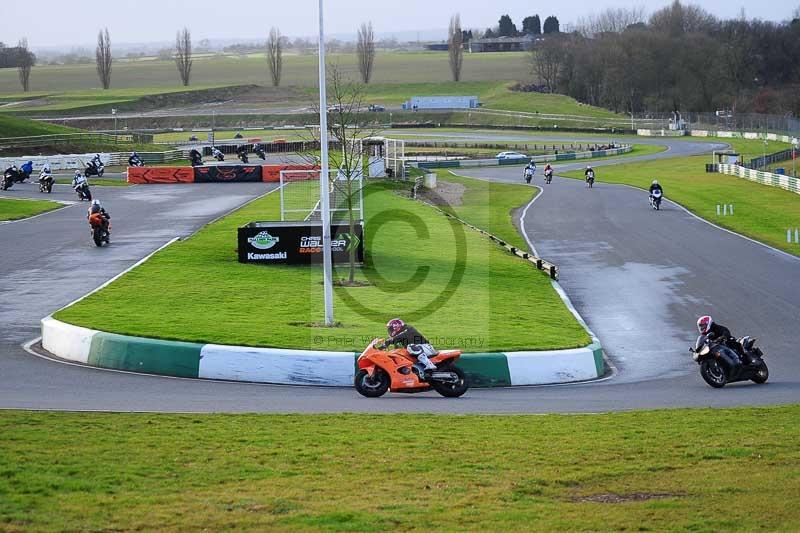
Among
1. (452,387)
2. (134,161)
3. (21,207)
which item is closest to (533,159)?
(134,161)

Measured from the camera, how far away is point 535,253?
39.9 meters

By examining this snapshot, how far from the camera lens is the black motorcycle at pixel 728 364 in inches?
709

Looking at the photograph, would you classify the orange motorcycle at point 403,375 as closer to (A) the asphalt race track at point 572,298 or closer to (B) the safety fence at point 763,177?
(A) the asphalt race track at point 572,298

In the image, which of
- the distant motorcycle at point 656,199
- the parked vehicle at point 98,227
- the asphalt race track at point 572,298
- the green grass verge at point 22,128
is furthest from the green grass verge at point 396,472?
the green grass verge at point 22,128

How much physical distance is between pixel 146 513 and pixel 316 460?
2488mm

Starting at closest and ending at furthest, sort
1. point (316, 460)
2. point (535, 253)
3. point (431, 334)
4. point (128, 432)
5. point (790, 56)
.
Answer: point (316, 460)
point (128, 432)
point (431, 334)
point (535, 253)
point (790, 56)

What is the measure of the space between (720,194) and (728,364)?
46.3 m

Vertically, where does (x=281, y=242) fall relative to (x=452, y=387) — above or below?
above

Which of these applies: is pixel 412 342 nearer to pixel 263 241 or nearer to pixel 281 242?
pixel 281 242

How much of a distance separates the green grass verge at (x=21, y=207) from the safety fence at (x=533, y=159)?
39.2 metres

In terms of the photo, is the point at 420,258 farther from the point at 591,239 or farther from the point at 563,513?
the point at 563,513

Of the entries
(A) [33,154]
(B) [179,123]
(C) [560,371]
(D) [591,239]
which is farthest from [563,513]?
(B) [179,123]

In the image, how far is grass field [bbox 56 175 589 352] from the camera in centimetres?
1998

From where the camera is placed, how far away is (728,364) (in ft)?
59.0
